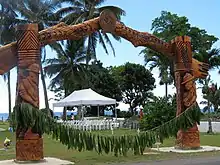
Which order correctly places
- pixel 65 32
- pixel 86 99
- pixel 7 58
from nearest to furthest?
pixel 7 58 < pixel 65 32 < pixel 86 99

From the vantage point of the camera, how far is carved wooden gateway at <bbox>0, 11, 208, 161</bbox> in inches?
523

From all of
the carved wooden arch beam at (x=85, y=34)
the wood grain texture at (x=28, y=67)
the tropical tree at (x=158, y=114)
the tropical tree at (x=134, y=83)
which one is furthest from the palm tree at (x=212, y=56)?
the tropical tree at (x=134, y=83)

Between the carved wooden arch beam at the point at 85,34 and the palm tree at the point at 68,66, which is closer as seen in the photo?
the carved wooden arch beam at the point at 85,34

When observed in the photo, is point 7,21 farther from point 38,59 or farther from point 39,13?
point 38,59

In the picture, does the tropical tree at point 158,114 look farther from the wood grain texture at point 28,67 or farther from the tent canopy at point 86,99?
the wood grain texture at point 28,67

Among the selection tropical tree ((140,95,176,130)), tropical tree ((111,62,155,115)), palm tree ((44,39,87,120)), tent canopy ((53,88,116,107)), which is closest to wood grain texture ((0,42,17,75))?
tropical tree ((140,95,176,130))

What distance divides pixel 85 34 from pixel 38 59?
1963mm

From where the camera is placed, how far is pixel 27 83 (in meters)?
13.4

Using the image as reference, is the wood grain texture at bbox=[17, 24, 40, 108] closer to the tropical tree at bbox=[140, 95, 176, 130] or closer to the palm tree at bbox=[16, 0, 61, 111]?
the tropical tree at bbox=[140, 95, 176, 130]

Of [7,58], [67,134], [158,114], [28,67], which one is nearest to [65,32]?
[28,67]

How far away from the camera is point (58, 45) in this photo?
39.5 m

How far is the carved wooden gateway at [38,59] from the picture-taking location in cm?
1329

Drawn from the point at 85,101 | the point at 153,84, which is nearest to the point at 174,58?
the point at 85,101

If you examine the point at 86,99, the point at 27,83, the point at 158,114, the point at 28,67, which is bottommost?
the point at 158,114
